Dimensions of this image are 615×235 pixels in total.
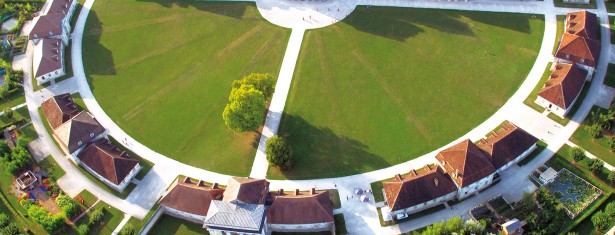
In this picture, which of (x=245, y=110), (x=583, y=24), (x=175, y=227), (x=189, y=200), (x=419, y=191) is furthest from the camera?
(x=583, y=24)

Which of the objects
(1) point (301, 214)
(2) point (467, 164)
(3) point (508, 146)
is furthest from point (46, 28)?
(3) point (508, 146)

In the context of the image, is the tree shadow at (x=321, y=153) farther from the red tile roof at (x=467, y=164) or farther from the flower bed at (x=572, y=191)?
the flower bed at (x=572, y=191)

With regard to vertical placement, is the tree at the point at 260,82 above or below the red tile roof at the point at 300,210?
above

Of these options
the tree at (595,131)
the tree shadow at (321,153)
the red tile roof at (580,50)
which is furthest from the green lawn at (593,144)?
the tree shadow at (321,153)

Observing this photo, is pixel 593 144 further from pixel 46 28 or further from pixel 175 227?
pixel 46 28

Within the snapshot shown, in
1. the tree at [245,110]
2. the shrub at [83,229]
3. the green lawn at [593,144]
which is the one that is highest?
the tree at [245,110]

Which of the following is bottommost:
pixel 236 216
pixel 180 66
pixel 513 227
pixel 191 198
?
pixel 513 227

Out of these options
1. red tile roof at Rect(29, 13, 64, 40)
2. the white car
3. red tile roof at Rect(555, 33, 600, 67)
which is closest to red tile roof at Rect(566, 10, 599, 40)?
red tile roof at Rect(555, 33, 600, 67)
